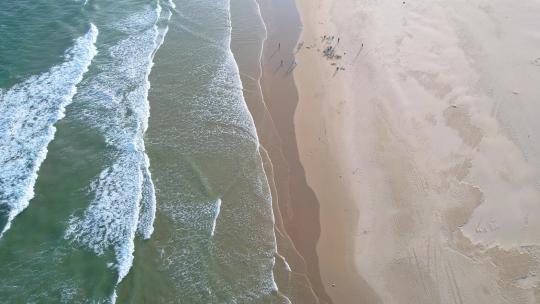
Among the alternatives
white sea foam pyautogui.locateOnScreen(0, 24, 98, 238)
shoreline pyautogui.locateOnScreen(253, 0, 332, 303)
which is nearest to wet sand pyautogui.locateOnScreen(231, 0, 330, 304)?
shoreline pyautogui.locateOnScreen(253, 0, 332, 303)

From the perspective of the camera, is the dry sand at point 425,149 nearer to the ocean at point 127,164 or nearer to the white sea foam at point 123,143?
the ocean at point 127,164

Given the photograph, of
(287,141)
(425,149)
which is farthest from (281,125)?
(425,149)

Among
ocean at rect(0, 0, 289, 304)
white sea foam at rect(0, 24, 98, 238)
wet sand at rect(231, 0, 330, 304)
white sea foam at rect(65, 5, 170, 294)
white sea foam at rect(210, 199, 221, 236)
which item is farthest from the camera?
white sea foam at rect(0, 24, 98, 238)

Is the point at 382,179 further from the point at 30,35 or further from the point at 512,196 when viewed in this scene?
the point at 30,35

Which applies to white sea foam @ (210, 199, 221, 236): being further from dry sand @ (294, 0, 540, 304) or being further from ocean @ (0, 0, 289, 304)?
dry sand @ (294, 0, 540, 304)

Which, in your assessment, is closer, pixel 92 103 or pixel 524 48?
pixel 92 103

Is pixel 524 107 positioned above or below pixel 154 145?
above

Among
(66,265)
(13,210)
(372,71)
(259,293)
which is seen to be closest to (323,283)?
(259,293)
